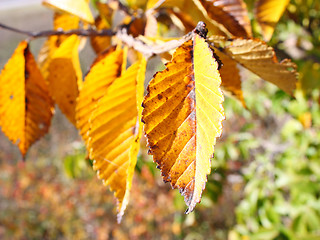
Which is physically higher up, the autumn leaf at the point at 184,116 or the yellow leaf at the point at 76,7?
the yellow leaf at the point at 76,7

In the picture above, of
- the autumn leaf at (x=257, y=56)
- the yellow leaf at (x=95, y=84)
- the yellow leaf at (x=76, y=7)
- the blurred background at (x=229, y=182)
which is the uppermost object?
the yellow leaf at (x=76, y=7)

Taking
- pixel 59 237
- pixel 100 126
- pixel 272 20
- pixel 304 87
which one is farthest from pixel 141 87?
pixel 59 237

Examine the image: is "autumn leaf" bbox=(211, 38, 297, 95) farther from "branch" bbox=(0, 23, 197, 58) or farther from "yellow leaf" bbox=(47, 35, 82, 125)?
"yellow leaf" bbox=(47, 35, 82, 125)

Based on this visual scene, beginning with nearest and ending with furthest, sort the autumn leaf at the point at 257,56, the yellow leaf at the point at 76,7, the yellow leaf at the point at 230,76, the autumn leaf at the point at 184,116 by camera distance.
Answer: the autumn leaf at the point at 184,116, the autumn leaf at the point at 257,56, the yellow leaf at the point at 230,76, the yellow leaf at the point at 76,7

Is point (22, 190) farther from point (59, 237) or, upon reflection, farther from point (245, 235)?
point (245, 235)

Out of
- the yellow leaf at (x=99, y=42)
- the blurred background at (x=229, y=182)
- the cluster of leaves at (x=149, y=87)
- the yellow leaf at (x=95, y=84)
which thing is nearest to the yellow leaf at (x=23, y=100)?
the cluster of leaves at (x=149, y=87)

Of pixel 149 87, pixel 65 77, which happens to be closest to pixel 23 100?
pixel 65 77

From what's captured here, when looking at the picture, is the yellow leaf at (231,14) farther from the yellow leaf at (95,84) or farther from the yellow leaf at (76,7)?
the yellow leaf at (76,7)
